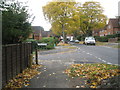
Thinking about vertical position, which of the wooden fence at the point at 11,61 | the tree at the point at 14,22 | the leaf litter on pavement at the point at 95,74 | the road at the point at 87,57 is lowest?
the road at the point at 87,57

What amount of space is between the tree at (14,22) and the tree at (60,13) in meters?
27.9

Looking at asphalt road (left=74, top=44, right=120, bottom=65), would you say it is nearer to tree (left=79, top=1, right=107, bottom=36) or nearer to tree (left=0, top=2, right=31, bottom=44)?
tree (left=0, top=2, right=31, bottom=44)

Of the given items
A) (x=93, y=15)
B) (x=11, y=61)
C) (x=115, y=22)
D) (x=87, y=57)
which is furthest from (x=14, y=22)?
(x=115, y=22)

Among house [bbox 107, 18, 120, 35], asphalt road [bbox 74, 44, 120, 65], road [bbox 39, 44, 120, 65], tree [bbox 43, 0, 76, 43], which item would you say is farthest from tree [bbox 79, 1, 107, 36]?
road [bbox 39, 44, 120, 65]

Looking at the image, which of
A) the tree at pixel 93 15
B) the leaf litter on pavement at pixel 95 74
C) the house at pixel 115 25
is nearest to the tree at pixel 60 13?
the tree at pixel 93 15

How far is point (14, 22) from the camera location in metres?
6.18

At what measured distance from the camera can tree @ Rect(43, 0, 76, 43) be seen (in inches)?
1364

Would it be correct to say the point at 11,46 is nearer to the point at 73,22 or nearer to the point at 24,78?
the point at 24,78

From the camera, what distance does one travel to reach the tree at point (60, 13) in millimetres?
34656

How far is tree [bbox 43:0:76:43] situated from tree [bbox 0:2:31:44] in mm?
27900

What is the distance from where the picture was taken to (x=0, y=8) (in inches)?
225

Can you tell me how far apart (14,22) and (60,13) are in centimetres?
2926

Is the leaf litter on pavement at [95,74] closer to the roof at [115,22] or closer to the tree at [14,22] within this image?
the tree at [14,22]

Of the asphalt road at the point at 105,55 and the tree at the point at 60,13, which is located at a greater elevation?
the tree at the point at 60,13
